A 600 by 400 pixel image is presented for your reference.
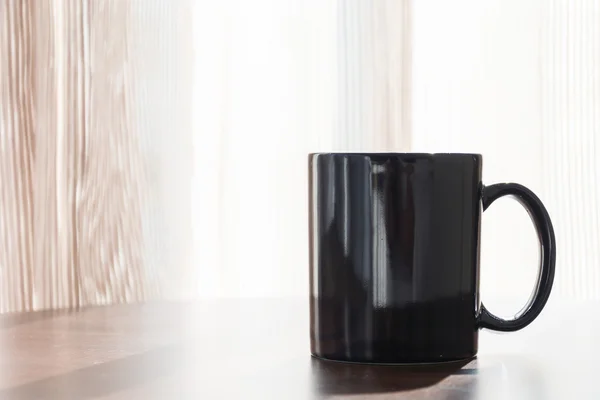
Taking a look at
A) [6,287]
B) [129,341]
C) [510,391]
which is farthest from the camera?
[6,287]

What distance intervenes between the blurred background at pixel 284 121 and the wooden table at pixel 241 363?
1.93 feet

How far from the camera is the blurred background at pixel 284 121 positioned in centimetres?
144

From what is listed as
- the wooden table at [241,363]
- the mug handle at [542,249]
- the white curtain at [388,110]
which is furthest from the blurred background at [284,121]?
the mug handle at [542,249]

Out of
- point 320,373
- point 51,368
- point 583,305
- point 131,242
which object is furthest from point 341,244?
point 131,242

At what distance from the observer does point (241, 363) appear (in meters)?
0.61

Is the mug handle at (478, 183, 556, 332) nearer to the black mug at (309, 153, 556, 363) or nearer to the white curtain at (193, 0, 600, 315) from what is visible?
the black mug at (309, 153, 556, 363)

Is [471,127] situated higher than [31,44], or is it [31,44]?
[31,44]

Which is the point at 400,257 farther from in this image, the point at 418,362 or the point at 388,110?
the point at 388,110

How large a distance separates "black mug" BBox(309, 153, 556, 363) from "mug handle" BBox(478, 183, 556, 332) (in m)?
0.02

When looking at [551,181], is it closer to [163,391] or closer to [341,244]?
[341,244]

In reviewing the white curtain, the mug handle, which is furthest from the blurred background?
the mug handle

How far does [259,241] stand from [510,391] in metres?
1.05

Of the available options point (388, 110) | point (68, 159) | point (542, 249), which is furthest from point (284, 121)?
point (542, 249)

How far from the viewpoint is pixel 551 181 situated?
1.52m
